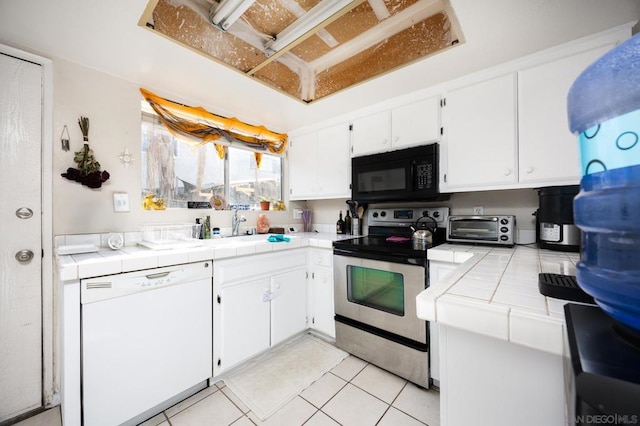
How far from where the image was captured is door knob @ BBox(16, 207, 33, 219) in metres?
1.46

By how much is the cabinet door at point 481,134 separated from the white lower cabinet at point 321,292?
1215 millimetres

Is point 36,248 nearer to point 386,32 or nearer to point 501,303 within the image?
point 501,303

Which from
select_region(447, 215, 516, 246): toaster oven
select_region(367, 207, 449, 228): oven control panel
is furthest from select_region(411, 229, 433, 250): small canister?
select_region(367, 207, 449, 228): oven control panel

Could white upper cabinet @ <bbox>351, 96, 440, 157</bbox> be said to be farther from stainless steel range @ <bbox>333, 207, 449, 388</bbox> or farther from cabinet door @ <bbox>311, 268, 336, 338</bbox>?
cabinet door @ <bbox>311, 268, 336, 338</bbox>

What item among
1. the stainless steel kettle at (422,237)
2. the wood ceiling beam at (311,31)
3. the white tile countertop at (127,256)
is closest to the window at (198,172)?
the white tile countertop at (127,256)

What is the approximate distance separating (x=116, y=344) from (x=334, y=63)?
2308 mm

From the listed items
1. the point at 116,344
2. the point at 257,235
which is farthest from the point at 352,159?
the point at 116,344

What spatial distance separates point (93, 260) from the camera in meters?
1.29

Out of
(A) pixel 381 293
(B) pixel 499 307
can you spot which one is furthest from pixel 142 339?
(B) pixel 499 307

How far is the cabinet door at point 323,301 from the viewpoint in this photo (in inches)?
87.5

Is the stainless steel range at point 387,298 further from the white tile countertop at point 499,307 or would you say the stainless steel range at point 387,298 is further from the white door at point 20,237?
the white door at point 20,237

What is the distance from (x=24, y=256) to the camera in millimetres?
1471

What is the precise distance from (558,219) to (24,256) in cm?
307

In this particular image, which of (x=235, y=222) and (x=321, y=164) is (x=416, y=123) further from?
(x=235, y=222)
